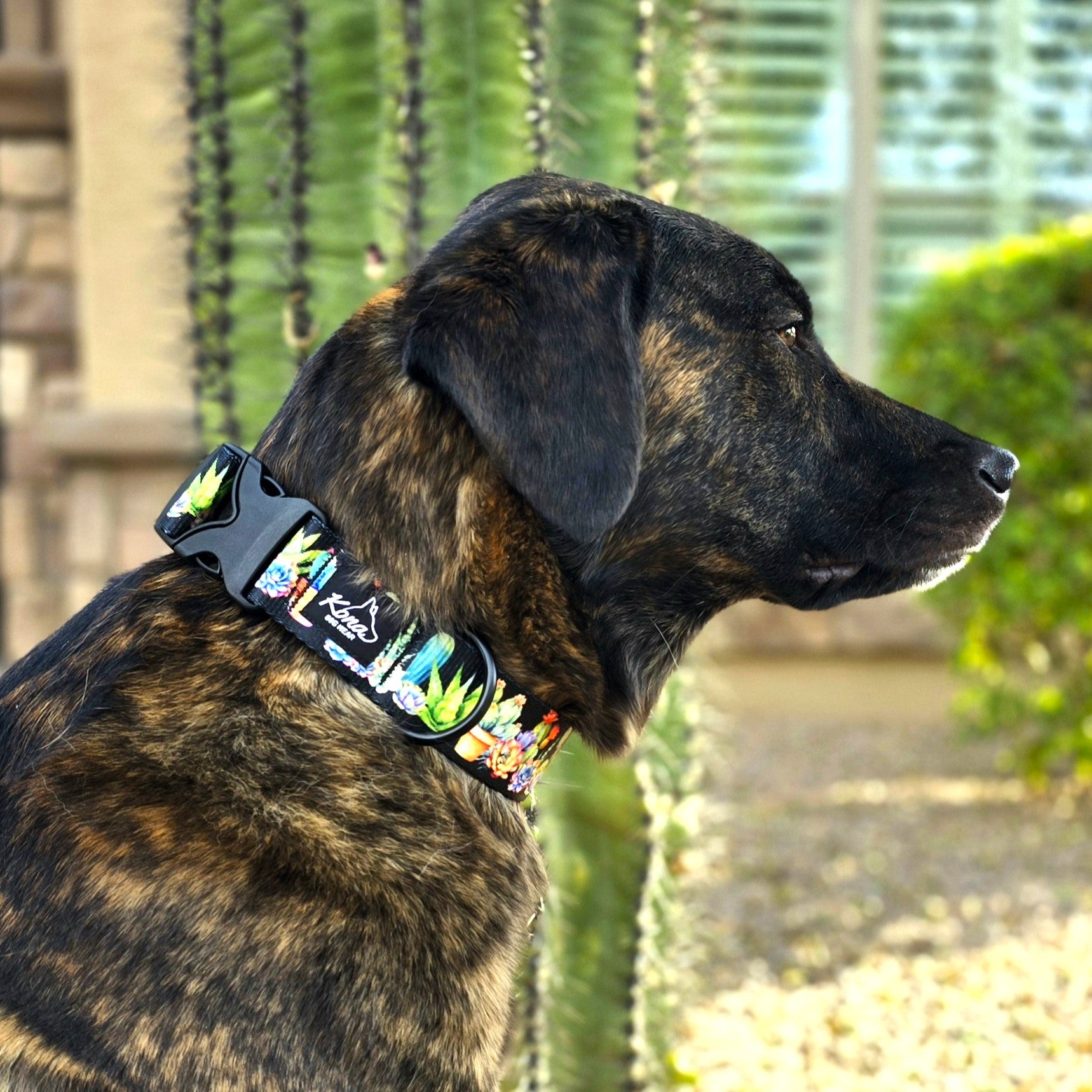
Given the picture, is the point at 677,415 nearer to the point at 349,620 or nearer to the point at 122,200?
the point at 349,620

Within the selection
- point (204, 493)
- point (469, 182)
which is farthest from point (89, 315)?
point (204, 493)

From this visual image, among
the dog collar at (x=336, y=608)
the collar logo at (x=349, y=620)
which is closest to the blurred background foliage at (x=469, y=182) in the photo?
the dog collar at (x=336, y=608)

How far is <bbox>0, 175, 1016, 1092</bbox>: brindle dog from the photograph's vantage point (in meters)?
1.57

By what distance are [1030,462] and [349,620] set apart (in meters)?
4.42

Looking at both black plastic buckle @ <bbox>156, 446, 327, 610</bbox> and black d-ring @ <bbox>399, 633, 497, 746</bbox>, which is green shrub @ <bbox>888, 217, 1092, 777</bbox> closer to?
black d-ring @ <bbox>399, 633, 497, 746</bbox>

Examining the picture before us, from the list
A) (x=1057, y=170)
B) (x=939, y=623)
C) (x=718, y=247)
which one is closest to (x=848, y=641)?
(x=939, y=623)

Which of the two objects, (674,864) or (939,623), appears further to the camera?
(939,623)

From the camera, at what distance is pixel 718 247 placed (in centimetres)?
209

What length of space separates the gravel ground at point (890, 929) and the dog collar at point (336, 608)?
1.69 metres

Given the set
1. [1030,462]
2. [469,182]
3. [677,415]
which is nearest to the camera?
[677,415]

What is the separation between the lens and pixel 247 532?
1.75m

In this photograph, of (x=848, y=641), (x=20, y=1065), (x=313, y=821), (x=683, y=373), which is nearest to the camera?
(x=20, y=1065)

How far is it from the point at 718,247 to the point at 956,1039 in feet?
8.39

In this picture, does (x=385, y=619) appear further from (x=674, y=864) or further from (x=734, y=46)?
(x=734, y=46)
